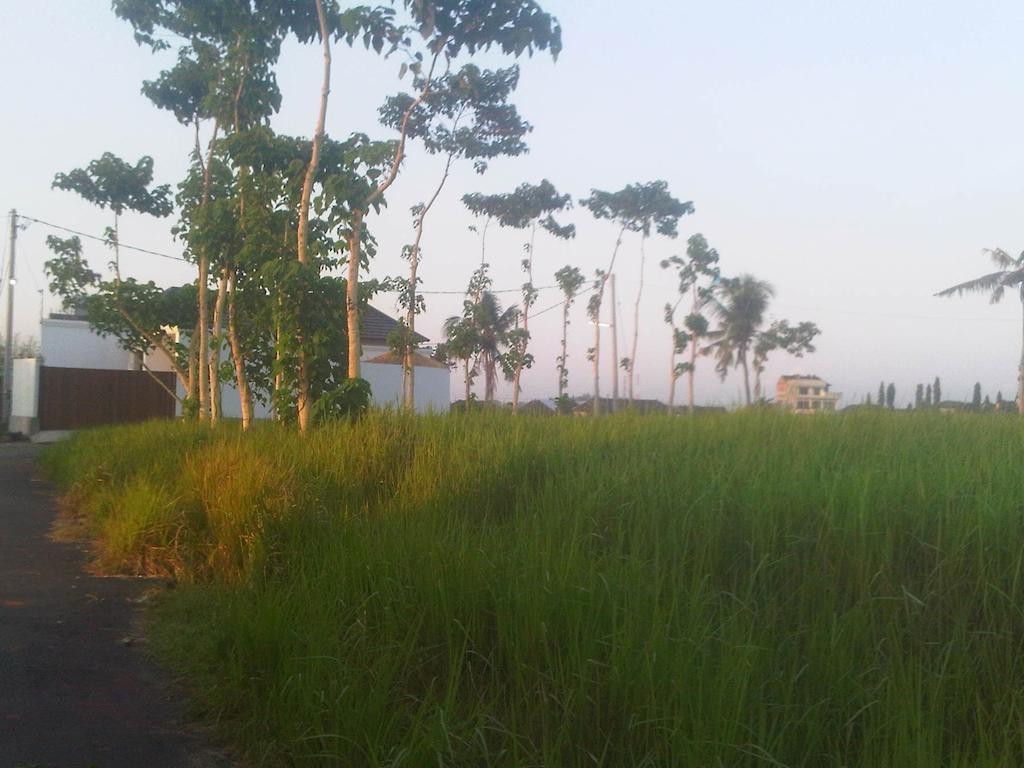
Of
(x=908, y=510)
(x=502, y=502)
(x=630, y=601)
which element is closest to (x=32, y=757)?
(x=630, y=601)

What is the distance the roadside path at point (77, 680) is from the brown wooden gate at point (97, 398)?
1908 cm

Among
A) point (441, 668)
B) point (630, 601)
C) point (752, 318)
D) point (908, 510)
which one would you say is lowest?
point (441, 668)

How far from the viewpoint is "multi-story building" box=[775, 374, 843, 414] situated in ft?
30.1

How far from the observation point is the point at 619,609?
3.57 metres

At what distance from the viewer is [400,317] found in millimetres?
18016

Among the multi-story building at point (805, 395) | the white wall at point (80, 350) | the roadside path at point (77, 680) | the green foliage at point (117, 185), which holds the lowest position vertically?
the roadside path at point (77, 680)

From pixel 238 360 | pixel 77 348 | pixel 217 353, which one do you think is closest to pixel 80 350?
pixel 77 348

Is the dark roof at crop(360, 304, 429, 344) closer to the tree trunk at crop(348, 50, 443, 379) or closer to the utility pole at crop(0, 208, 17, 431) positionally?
the utility pole at crop(0, 208, 17, 431)

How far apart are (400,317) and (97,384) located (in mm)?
11777

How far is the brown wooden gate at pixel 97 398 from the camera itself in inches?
970

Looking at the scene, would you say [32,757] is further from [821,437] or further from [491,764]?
[821,437]

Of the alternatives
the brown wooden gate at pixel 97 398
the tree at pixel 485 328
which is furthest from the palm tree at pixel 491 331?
the brown wooden gate at pixel 97 398

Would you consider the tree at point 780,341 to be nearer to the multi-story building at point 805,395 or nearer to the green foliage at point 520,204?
the multi-story building at point 805,395

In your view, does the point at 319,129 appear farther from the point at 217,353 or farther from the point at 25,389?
the point at 25,389
